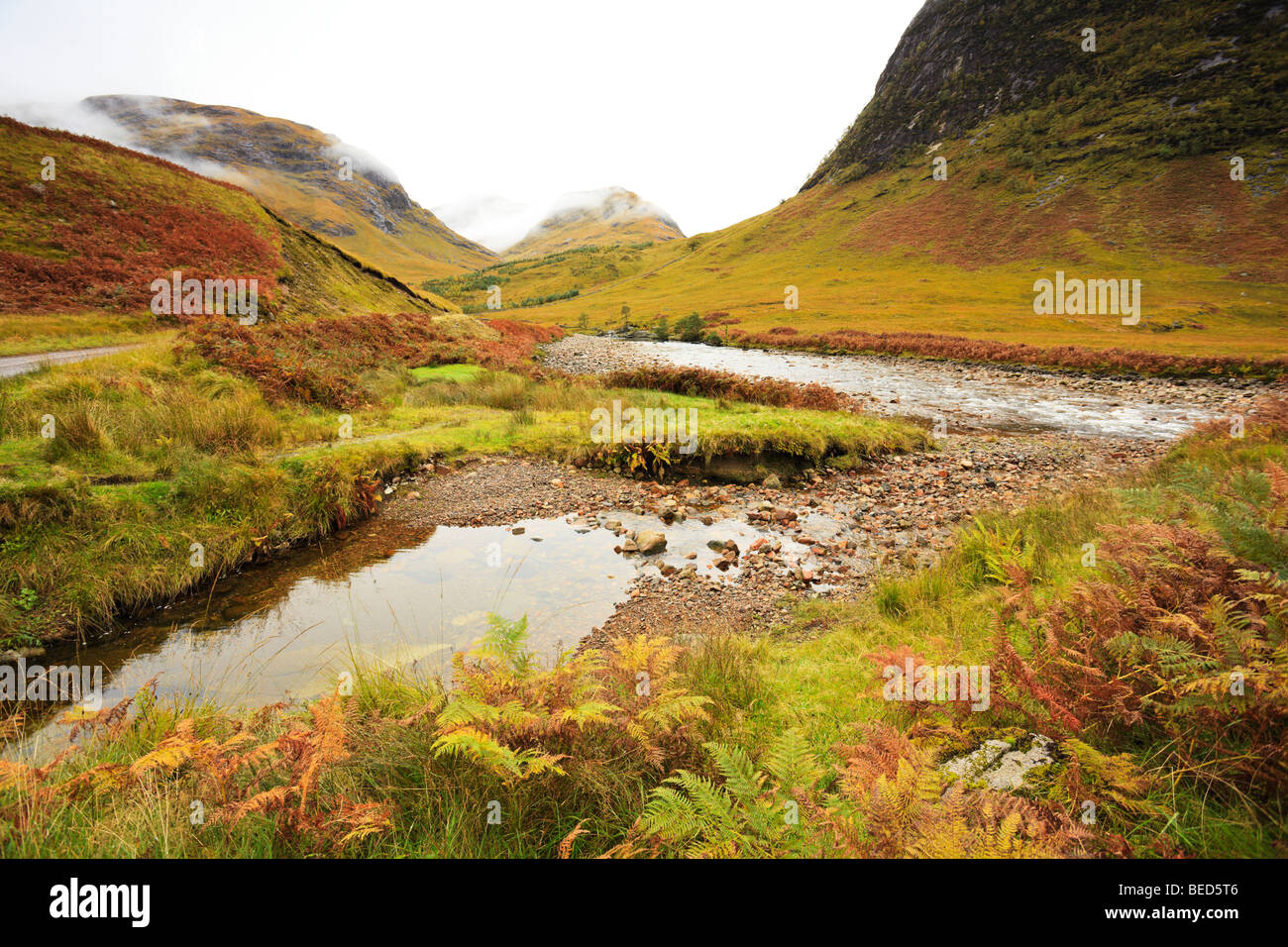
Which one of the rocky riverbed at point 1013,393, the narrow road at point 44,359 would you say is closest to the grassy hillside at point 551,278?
the rocky riverbed at point 1013,393

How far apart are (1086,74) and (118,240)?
132 meters

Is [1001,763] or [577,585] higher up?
[1001,763]

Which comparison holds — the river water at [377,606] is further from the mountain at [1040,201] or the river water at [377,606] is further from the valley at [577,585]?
the mountain at [1040,201]

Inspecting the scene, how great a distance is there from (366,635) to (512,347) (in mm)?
27305

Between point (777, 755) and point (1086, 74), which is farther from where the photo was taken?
point (1086, 74)

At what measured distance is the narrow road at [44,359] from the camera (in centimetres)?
1124

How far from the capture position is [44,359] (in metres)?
12.5

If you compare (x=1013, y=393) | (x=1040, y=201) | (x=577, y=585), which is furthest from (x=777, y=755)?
(x=1040, y=201)

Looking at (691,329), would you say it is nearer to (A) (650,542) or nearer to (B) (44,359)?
(B) (44,359)

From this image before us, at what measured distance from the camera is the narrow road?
11.2 meters

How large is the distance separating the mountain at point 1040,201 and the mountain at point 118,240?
36.1 m

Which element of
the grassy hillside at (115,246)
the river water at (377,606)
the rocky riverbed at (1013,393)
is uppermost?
the grassy hillside at (115,246)

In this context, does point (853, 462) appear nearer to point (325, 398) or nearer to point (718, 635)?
point (718, 635)

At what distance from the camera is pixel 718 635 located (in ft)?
17.3
